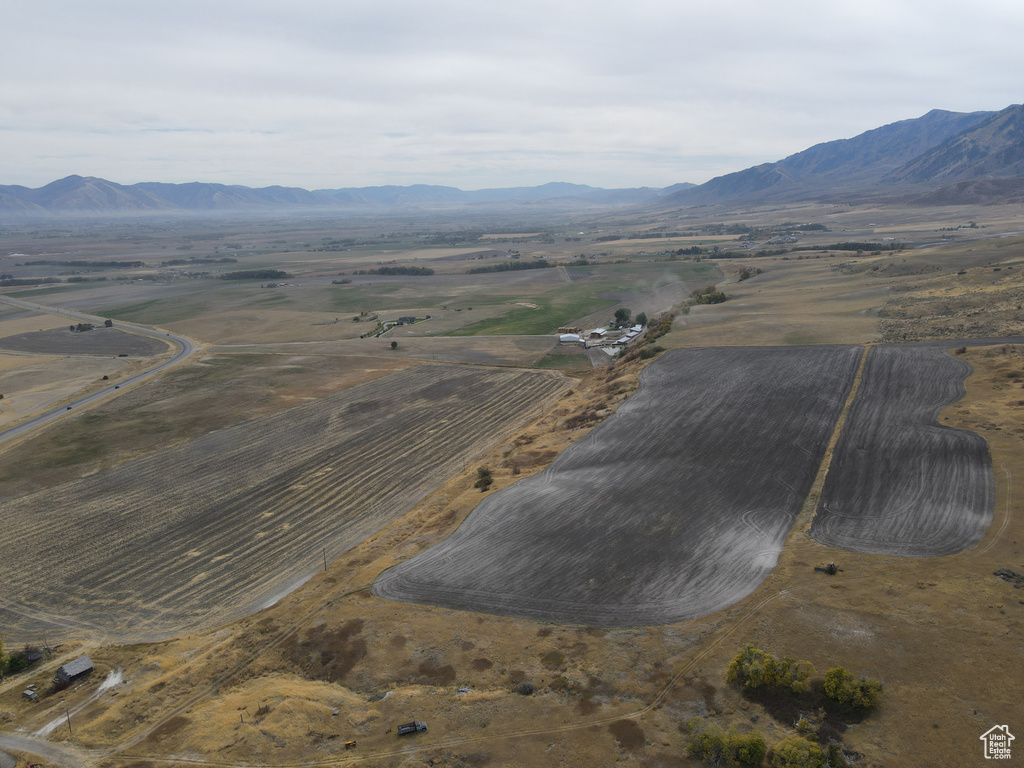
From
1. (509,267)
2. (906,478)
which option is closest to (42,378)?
(906,478)

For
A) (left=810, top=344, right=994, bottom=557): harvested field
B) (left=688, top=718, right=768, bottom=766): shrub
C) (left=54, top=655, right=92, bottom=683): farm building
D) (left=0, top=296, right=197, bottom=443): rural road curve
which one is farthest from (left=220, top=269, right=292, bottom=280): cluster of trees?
(left=688, top=718, right=768, bottom=766): shrub

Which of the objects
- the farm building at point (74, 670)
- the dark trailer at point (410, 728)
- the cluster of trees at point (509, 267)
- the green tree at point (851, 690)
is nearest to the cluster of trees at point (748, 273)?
the cluster of trees at point (509, 267)

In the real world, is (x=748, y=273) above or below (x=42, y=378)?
above

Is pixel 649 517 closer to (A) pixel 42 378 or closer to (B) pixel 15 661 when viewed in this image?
(B) pixel 15 661

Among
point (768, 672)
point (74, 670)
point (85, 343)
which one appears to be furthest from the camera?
point (85, 343)

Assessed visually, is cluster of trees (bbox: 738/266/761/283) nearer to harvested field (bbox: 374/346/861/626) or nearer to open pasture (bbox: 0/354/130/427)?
harvested field (bbox: 374/346/861/626)

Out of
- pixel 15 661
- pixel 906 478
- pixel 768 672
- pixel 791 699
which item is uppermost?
pixel 906 478
